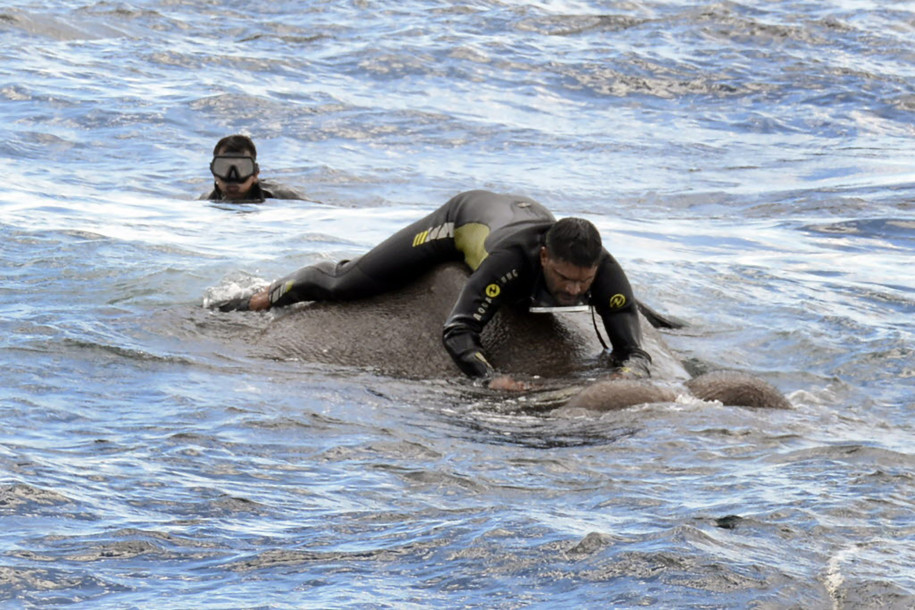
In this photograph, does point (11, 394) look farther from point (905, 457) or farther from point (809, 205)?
point (809, 205)

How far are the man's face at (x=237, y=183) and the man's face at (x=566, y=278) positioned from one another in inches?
263

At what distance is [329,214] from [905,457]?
882 cm

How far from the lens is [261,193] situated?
15.2 meters

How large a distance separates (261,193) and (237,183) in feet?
1.57

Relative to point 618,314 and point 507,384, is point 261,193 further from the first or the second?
point 507,384

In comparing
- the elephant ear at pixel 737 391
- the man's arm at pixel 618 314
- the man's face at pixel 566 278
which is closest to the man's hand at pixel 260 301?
the man's face at pixel 566 278

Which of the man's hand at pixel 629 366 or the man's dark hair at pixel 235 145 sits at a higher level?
the man's dark hair at pixel 235 145

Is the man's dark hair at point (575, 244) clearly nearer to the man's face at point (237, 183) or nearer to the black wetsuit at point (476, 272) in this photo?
the black wetsuit at point (476, 272)

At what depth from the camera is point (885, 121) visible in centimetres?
2088

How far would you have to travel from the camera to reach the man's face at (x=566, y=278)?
816 centimetres

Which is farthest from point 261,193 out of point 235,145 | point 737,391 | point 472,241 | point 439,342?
point 737,391

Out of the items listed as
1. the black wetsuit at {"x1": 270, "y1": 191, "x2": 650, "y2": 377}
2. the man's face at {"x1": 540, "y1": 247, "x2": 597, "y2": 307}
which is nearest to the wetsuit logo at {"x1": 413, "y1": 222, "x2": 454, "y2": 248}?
the black wetsuit at {"x1": 270, "y1": 191, "x2": 650, "y2": 377}

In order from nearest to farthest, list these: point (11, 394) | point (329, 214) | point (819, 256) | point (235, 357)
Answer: point (11, 394) < point (235, 357) < point (819, 256) < point (329, 214)

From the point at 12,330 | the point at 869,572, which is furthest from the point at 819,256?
the point at 869,572
